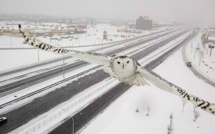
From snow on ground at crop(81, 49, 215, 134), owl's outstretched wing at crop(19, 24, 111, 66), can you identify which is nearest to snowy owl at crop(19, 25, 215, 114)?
owl's outstretched wing at crop(19, 24, 111, 66)

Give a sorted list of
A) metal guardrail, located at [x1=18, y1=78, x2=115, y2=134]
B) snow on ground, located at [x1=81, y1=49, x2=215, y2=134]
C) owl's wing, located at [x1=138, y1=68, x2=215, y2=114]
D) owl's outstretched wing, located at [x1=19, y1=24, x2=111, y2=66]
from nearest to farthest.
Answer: owl's wing, located at [x1=138, y1=68, x2=215, y2=114], owl's outstretched wing, located at [x1=19, y1=24, x2=111, y2=66], metal guardrail, located at [x1=18, y1=78, x2=115, y2=134], snow on ground, located at [x1=81, y1=49, x2=215, y2=134]

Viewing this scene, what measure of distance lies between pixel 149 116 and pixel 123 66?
34.2m

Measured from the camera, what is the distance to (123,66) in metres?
8.31

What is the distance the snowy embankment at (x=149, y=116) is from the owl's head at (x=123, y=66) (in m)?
28.5

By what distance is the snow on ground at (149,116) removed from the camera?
36.7 metres

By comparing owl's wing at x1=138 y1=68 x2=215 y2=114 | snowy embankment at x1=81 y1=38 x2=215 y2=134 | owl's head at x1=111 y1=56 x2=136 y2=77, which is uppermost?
owl's head at x1=111 y1=56 x2=136 y2=77

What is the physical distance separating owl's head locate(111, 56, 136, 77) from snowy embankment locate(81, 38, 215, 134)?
28486 mm

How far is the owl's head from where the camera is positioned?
827cm

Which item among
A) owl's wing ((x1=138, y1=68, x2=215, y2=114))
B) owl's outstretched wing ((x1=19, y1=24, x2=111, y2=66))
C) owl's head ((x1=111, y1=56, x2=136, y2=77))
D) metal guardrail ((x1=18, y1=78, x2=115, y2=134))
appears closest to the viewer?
owl's head ((x1=111, y1=56, x2=136, y2=77))

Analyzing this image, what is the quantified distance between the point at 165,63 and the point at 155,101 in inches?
1657

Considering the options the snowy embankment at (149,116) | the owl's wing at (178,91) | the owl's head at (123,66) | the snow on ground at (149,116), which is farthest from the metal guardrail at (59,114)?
the owl's head at (123,66)

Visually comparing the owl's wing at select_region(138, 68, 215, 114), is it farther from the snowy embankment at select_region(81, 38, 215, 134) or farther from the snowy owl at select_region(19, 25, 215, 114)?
the snowy embankment at select_region(81, 38, 215, 134)

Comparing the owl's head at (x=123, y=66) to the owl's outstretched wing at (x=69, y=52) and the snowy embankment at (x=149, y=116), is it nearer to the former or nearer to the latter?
the owl's outstretched wing at (x=69, y=52)

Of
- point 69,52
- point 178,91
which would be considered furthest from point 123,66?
point 69,52
